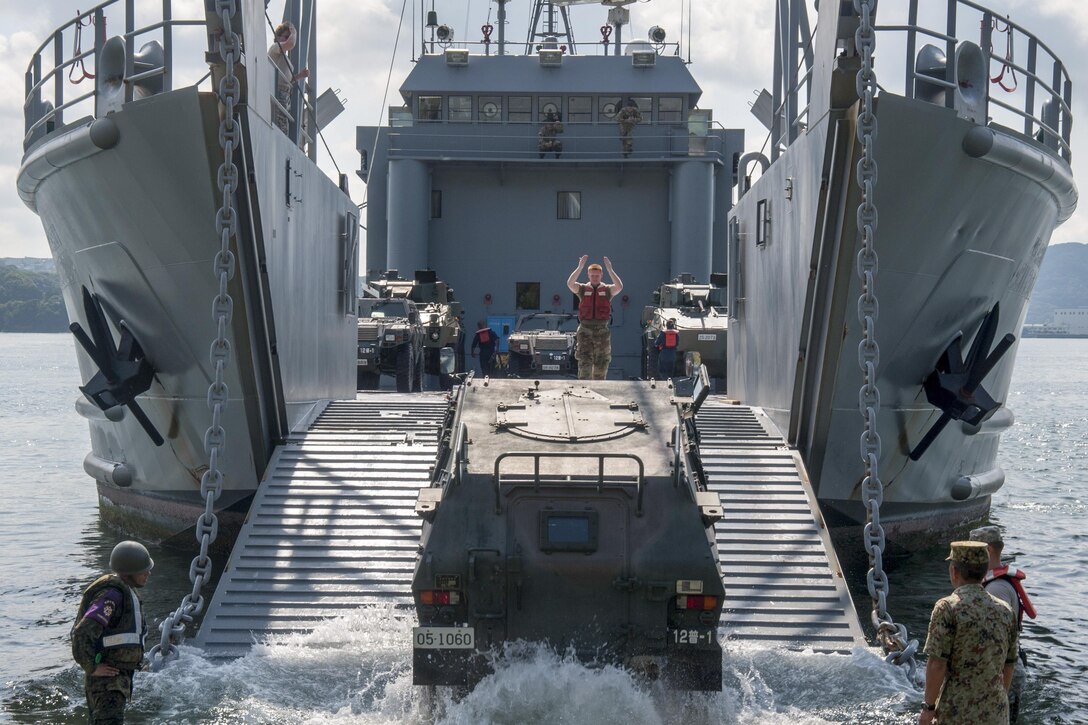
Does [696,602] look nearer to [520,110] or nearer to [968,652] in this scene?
[968,652]

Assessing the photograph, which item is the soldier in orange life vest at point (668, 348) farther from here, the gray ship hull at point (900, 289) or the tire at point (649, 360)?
the gray ship hull at point (900, 289)

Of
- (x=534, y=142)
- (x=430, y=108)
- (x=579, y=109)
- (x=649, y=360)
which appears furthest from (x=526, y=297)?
(x=430, y=108)

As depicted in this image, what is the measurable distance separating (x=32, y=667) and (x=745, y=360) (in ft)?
27.4

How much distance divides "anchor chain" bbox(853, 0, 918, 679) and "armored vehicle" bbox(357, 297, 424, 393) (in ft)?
38.3

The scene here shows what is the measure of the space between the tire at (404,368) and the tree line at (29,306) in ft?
296

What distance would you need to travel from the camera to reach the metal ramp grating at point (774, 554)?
8.88 m

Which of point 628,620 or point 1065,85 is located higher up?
point 1065,85

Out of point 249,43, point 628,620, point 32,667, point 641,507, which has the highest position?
point 249,43

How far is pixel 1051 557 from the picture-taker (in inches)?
544

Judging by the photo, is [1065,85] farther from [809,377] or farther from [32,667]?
[32,667]

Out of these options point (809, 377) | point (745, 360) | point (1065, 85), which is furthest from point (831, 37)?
point (745, 360)

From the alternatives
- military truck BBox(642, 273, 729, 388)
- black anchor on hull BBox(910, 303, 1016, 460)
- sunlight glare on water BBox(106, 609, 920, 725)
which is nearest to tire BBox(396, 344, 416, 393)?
military truck BBox(642, 273, 729, 388)

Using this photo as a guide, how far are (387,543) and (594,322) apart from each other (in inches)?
135

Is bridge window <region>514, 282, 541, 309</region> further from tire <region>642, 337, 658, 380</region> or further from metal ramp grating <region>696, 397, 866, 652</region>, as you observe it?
metal ramp grating <region>696, 397, 866, 652</region>
